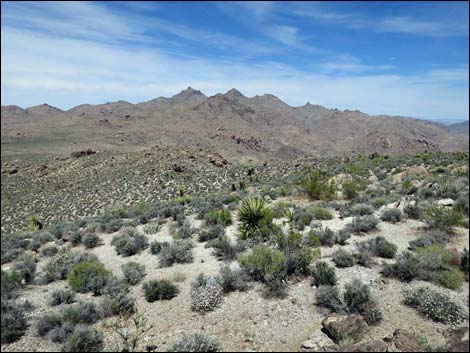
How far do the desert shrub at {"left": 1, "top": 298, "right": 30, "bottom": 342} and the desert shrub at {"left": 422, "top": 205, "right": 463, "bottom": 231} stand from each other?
36.8ft

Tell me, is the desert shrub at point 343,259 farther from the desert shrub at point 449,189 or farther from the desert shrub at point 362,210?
the desert shrub at point 449,189

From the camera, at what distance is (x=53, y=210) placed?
1305 centimetres

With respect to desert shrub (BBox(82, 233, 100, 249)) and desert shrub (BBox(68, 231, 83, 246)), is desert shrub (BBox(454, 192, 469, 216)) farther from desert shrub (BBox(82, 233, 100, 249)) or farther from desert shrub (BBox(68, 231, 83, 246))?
desert shrub (BBox(68, 231, 83, 246))

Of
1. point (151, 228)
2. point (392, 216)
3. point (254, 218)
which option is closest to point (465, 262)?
point (392, 216)

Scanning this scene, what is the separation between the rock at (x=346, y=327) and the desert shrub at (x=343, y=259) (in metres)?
2.73

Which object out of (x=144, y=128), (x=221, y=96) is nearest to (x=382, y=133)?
(x=221, y=96)

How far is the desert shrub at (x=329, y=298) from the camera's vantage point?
7.12m

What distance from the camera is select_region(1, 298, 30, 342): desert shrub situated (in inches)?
240

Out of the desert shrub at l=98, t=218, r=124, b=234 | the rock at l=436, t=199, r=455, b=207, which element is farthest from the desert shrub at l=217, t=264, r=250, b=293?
the rock at l=436, t=199, r=455, b=207

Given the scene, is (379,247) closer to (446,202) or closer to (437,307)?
(437,307)

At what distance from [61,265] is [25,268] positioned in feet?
3.60

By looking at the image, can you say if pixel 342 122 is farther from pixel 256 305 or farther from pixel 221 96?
pixel 256 305

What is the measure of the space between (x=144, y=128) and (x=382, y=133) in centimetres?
9854

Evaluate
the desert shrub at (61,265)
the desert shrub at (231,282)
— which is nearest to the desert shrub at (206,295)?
the desert shrub at (231,282)
